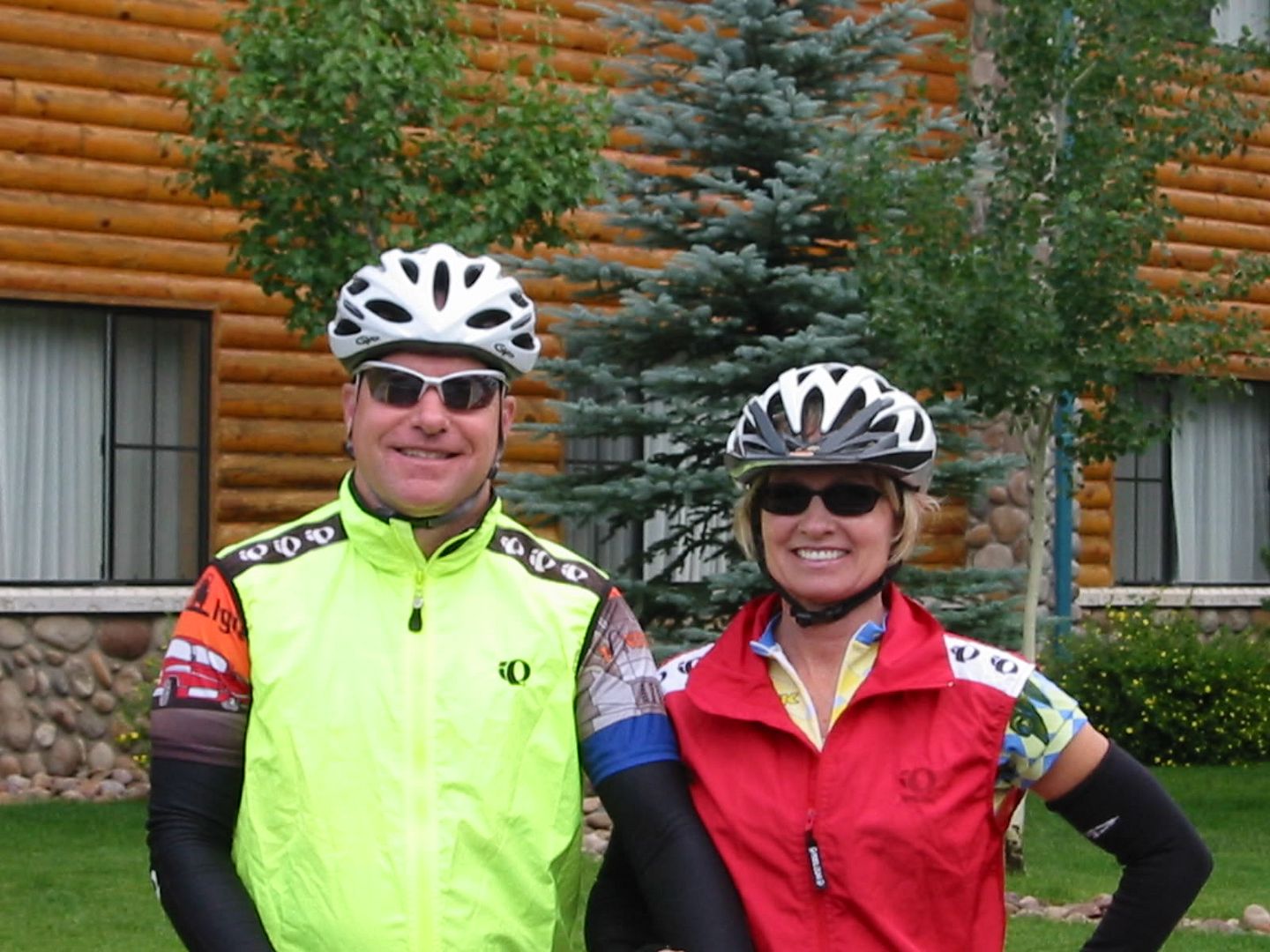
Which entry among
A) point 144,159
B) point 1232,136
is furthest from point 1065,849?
point 144,159

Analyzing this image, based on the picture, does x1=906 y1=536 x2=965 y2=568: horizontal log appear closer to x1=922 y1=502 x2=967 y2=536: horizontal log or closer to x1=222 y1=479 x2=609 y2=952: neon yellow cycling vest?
x1=922 y1=502 x2=967 y2=536: horizontal log

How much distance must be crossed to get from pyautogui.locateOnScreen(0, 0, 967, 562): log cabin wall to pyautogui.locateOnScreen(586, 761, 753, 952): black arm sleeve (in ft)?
31.5

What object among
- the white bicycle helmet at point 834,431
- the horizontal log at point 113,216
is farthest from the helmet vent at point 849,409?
the horizontal log at point 113,216

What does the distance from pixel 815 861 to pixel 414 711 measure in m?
0.69

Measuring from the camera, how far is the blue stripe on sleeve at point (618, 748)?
3561 millimetres

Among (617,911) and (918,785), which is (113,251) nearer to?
(617,911)

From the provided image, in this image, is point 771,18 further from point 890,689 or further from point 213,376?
point 890,689

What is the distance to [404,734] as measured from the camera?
11.3 ft

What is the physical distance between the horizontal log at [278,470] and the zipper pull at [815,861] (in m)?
10.4

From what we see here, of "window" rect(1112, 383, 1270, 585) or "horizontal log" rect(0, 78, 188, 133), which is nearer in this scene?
"horizontal log" rect(0, 78, 188, 133)

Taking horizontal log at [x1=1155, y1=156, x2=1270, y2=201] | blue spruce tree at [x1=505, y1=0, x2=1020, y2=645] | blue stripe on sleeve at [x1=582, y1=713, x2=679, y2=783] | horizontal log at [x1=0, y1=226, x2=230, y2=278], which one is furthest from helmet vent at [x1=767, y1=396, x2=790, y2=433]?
horizontal log at [x1=1155, y1=156, x2=1270, y2=201]

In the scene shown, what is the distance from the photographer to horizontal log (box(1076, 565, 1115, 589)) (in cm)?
1739

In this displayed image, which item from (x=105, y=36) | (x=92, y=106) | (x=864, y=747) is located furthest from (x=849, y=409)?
(x=105, y=36)

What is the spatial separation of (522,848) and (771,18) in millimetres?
8885
